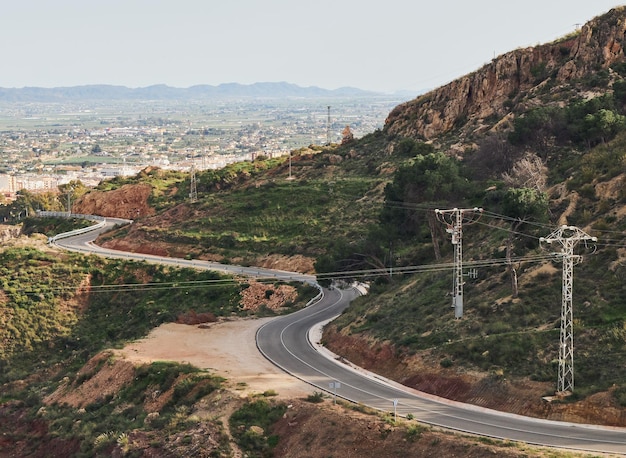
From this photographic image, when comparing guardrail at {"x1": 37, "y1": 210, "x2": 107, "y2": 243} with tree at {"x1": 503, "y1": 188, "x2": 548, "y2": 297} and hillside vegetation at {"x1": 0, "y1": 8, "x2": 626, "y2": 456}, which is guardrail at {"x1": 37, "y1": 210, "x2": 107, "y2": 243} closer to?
hillside vegetation at {"x1": 0, "y1": 8, "x2": 626, "y2": 456}

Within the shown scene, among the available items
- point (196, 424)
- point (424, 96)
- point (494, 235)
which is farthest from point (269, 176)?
point (196, 424)

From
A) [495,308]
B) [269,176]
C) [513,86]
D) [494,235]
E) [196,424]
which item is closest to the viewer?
[196,424]

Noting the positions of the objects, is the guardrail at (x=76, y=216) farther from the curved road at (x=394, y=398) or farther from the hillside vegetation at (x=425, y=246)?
the curved road at (x=394, y=398)

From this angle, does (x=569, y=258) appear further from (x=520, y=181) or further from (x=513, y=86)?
(x=513, y=86)

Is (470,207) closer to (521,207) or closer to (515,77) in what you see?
(521,207)

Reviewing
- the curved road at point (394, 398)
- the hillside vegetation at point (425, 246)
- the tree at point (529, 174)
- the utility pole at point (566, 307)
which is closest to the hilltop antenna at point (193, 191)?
the hillside vegetation at point (425, 246)

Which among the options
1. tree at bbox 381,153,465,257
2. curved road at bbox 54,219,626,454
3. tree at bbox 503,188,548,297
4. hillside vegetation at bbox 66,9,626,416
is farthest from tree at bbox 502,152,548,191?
curved road at bbox 54,219,626,454

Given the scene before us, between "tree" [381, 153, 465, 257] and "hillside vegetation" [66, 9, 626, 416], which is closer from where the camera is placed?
"hillside vegetation" [66, 9, 626, 416]
